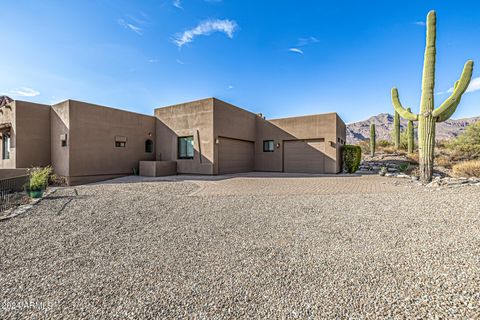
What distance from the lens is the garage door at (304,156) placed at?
12984 millimetres

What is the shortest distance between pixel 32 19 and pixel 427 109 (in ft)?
48.0

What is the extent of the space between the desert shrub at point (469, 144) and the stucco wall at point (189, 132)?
18494 mm

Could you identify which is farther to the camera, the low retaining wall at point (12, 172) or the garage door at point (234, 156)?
the garage door at point (234, 156)

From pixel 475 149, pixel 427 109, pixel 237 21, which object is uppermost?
pixel 237 21

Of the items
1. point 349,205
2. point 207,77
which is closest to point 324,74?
point 207,77

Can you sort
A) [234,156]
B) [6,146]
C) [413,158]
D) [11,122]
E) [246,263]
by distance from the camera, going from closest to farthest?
[246,263] → [11,122] → [6,146] → [234,156] → [413,158]

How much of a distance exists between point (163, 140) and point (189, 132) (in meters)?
2.14

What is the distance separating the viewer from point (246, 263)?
2520 millimetres

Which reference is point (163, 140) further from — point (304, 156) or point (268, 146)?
point (304, 156)

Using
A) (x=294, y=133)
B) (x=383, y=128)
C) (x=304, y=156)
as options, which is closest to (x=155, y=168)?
(x=294, y=133)

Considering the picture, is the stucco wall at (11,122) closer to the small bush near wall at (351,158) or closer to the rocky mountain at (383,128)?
the small bush near wall at (351,158)

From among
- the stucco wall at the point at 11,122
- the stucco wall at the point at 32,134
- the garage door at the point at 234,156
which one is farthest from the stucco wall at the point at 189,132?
the stucco wall at the point at 11,122

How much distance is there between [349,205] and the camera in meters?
5.04

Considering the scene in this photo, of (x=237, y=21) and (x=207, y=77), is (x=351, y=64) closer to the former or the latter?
(x=237, y=21)
